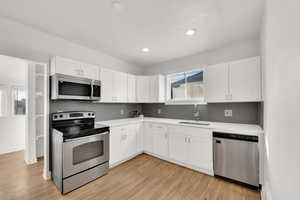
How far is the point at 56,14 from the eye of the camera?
5.77 feet

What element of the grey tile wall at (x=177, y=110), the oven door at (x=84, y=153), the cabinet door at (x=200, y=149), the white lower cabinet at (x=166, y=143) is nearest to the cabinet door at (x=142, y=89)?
the grey tile wall at (x=177, y=110)

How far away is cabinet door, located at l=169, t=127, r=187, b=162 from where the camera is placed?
8.41ft

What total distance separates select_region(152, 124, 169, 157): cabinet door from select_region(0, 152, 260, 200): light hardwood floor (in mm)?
343

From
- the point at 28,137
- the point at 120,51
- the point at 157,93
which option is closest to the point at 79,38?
the point at 120,51

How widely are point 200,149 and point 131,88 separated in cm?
223

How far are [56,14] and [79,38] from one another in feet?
2.11

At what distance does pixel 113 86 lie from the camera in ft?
9.76

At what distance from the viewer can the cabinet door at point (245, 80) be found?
2082 mm

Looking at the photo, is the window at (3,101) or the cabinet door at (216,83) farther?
the window at (3,101)

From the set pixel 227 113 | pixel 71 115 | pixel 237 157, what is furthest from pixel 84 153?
pixel 227 113

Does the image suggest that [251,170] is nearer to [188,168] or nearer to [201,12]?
[188,168]

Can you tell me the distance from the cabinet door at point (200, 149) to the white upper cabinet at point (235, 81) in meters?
0.75

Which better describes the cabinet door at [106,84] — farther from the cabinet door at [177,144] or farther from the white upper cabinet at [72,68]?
the cabinet door at [177,144]

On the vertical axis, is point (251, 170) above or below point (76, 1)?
below
